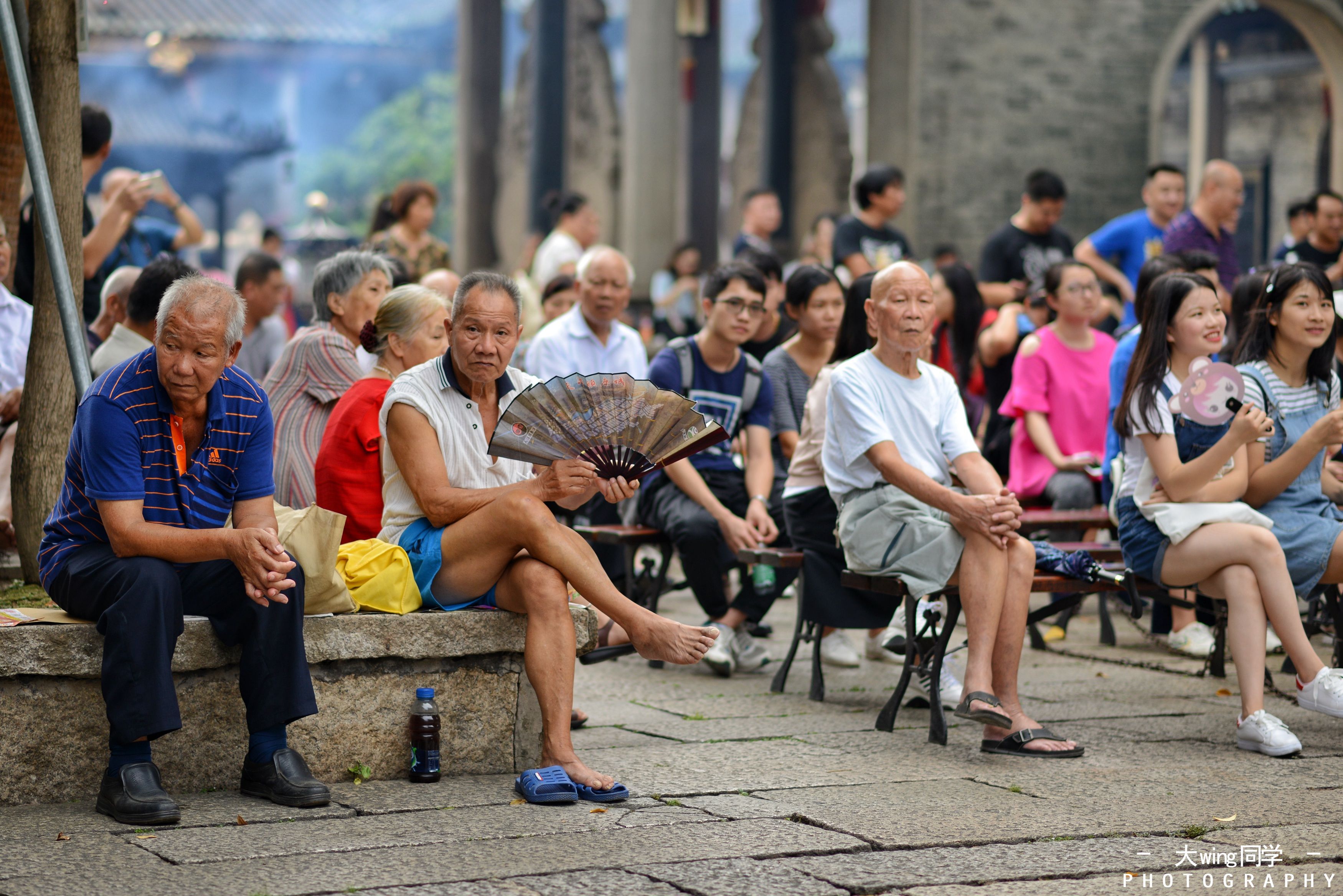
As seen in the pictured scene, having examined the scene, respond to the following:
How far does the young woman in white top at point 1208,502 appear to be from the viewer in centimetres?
536

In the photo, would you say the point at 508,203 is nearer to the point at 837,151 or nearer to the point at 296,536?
the point at 837,151

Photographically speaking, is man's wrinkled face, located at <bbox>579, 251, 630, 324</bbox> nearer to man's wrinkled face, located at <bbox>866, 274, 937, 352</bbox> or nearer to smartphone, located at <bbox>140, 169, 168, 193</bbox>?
smartphone, located at <bbox>140, 169, 168, 193</bbox>

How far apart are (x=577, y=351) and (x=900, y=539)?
8.28ft

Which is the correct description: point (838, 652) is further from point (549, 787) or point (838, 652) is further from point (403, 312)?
point (549, 787)

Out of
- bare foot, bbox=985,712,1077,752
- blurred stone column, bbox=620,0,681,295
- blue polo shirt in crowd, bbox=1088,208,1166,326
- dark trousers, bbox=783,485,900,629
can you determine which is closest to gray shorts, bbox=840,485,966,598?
dark trousers, bbox=783,485,900,629

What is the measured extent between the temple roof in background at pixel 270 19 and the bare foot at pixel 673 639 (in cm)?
3099

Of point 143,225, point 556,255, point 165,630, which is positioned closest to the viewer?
point 165,630

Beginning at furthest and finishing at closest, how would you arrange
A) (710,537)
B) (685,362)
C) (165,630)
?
(685,362), (710,537), (165,630)

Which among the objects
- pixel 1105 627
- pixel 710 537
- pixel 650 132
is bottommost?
pixel 1105 627

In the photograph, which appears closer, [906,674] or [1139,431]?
[906,674]

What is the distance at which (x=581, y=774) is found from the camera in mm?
4504

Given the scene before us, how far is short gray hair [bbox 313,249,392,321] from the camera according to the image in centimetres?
641

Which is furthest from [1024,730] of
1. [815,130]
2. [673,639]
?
[815,130]

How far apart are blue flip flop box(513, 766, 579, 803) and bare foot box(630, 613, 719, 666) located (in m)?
0.43
